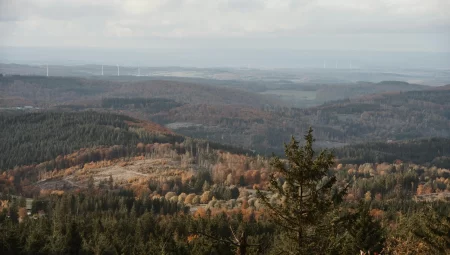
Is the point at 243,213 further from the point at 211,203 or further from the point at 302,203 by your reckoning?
the point at 302,203

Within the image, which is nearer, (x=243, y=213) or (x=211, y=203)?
(x=243, y=213)

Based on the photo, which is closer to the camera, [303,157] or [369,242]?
[303,157]

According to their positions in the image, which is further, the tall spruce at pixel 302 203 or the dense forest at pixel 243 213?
the dense forest at pixel 243 213

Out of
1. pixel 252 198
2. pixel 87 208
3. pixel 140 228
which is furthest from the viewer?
pixel 252 198

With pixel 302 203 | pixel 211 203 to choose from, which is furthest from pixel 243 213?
pixel 302 203

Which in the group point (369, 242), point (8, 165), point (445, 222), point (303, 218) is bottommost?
point (8, 165)

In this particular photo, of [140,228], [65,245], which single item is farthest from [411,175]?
[65,245]

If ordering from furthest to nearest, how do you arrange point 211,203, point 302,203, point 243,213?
point 211,203 < point 243,213 < point 302,203

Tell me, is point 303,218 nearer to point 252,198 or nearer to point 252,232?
point 252,232
